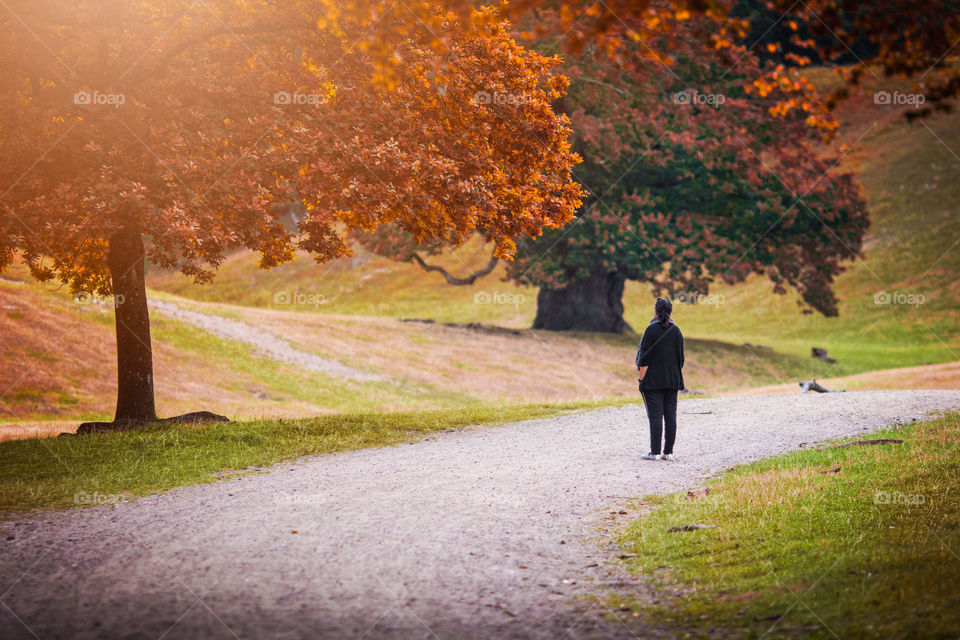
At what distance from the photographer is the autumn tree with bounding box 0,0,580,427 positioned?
41.0 ft

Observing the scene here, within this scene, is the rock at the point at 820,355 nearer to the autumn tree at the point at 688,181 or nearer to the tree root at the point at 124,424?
the autumn tree at the point at 688,181

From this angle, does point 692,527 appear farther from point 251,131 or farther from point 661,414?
point 251,131

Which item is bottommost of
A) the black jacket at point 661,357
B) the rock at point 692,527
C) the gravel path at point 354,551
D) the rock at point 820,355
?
the rock at point 820,355

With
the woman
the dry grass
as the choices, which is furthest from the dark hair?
the dry grass

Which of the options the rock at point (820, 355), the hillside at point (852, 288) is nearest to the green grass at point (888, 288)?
the hillside at point (852, 288)

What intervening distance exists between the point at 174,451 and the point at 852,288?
59470mm

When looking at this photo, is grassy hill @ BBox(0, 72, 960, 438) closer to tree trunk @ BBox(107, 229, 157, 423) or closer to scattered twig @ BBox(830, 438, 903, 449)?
tree trunk @ BBox(107, 229, 157, 423)

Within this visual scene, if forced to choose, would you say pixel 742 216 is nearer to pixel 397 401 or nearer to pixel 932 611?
pixel 397 401

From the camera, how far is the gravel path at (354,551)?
17.7 feet

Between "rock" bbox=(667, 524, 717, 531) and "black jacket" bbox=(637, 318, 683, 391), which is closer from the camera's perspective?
"rock" bbox=(667, 524, 717, 531)

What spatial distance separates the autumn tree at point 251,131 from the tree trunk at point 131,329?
10 centimetres

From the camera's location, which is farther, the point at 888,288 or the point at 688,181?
the point at 888,288

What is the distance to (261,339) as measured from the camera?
2958cm

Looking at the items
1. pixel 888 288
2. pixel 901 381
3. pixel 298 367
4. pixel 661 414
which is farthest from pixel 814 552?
pixel 888 288
